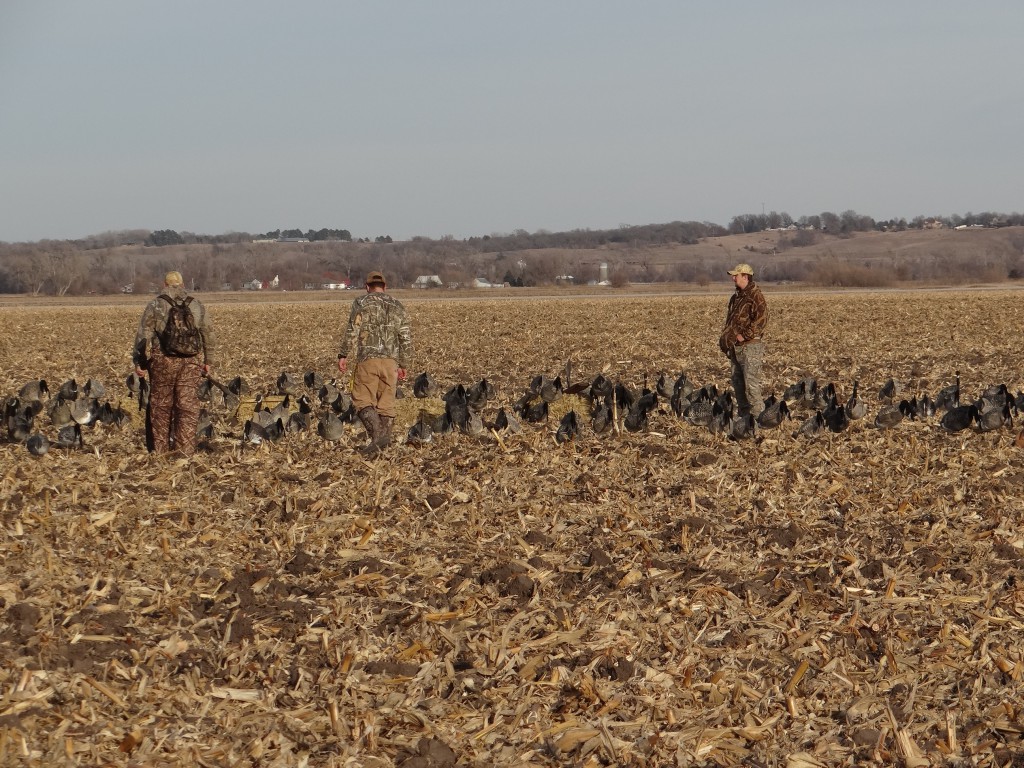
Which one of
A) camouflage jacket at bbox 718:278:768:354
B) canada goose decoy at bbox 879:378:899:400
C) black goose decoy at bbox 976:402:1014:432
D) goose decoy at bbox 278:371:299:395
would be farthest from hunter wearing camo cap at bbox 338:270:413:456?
canada goose decoy at bbox 879:378:899:400

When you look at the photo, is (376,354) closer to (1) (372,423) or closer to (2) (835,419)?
(1) (372,423)

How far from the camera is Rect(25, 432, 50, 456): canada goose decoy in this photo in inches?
440

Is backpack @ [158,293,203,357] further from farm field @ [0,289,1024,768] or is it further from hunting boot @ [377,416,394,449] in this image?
hunting boot @ [377,416,394,449]

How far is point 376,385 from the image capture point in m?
11.6

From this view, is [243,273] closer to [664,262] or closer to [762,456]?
[664,262]

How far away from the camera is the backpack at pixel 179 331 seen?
10.9m

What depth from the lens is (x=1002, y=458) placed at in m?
10.6

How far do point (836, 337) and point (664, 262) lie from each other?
504 ft

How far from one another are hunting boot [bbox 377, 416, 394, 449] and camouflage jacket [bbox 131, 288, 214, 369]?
5.87ft

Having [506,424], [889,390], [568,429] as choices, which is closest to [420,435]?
[506,424]

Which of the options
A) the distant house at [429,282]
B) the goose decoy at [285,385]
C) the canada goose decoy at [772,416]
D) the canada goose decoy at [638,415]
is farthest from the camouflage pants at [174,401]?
the distant house at [429,282]

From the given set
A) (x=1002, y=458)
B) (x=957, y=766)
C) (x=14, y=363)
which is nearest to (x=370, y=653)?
(x=957, y=766)

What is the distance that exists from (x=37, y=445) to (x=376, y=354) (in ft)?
11.2

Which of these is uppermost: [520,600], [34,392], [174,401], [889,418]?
[174,401]
